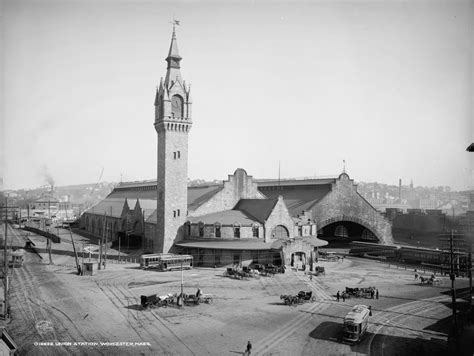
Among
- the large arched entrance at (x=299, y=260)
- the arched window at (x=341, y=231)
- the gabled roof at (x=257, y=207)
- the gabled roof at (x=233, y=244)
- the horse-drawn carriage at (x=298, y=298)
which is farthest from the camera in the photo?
the arched window at (x=341, y=231)

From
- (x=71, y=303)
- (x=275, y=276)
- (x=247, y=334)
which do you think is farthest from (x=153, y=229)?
(x=247, y=334)

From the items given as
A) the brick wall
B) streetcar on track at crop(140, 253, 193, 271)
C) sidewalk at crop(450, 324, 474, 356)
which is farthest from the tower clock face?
sidewalk at crop(450, 324, 474, 356)

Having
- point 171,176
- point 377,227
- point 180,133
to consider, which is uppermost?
point 180,133

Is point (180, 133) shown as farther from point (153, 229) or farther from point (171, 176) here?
point (153, 229)

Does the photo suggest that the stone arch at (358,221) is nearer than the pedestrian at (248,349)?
No

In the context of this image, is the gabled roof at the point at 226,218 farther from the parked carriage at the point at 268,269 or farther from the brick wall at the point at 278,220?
the parked carriage at the point at 268,269

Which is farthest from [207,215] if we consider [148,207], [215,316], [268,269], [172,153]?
[215,316]

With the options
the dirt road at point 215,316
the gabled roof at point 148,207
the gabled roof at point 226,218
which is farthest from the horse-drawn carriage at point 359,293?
the gabled roof at point 148,207
